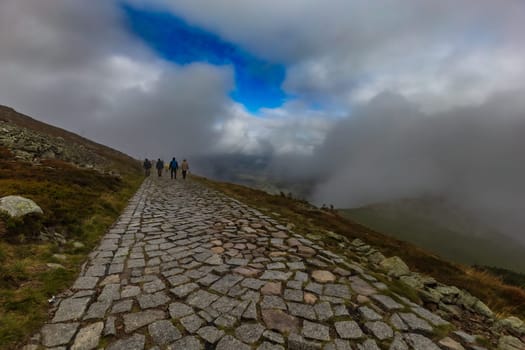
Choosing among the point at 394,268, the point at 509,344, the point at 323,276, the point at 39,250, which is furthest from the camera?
the point at 394,268

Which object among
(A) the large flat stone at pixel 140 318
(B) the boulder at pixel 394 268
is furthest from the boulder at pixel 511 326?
(A) the large flat stone at pixel 140 318

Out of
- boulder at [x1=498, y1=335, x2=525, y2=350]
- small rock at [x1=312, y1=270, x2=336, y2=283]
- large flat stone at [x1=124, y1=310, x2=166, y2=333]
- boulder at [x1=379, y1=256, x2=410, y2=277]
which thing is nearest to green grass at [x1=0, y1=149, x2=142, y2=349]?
large flat stone at [x1=124, y1=310, x2=166, y2=333]

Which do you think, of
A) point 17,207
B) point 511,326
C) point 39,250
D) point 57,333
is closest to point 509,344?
point 511,326

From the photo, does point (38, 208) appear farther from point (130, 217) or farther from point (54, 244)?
point (130, 217)

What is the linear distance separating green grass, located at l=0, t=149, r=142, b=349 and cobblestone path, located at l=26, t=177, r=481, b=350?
0.31 metres

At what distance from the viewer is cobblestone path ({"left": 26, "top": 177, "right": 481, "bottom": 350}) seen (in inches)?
141

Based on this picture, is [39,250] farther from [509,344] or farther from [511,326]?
[511,326]

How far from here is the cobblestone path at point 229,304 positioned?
3574 millimetres

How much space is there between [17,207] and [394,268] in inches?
460

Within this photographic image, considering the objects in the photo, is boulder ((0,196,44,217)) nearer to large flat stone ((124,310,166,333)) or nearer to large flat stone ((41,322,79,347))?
large flat stone ((41,322,79,347))

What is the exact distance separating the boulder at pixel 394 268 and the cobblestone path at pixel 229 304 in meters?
1.51

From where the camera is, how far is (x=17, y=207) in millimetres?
7480

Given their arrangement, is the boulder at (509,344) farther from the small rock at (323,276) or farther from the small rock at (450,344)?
the small rock at (323,276)

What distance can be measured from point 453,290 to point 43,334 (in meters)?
9.01
